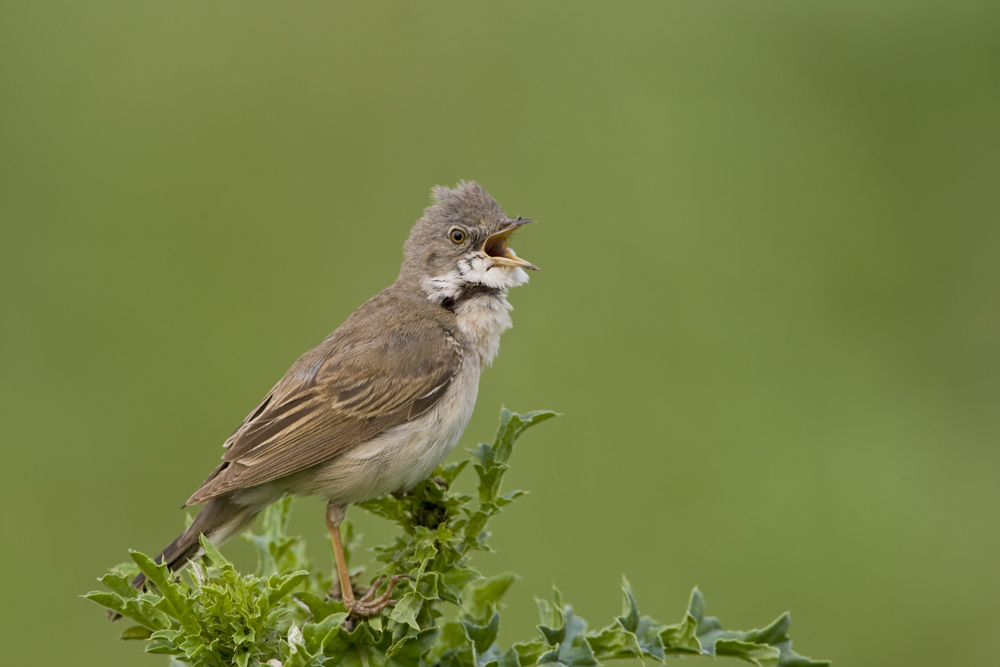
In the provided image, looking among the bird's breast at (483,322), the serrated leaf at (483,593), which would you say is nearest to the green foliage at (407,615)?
the serrated leaf at (483,593)

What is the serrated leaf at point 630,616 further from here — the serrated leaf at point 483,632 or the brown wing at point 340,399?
the brown wing at point 340,399

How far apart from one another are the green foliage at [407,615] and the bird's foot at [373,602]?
0.03 metres

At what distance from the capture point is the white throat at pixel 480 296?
4.77m

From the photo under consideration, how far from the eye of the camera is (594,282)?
7730 mm

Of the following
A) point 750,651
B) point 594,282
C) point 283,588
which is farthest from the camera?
point 594,282

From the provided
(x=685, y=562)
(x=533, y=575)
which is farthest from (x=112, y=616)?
(x=685, y=562)

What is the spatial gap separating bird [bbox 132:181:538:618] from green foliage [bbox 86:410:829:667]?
16 cm

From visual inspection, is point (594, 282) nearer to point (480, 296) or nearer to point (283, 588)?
point (480, 296)

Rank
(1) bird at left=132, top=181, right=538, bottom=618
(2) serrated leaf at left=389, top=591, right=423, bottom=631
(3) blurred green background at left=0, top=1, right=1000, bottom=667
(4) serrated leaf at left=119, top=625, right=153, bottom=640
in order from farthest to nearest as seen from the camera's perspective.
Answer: (3) blurred green background at left=0, top=1, right=1000, bottom=667, (1) bird at left=132, top=181, right=538, bottom=618, (4) serrated leaf at left=119, top=625, right=153, bottom=640, (2) serrated leaf at left=389, top=591, right=423, bottom=631

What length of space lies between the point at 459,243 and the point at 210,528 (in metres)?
1.79

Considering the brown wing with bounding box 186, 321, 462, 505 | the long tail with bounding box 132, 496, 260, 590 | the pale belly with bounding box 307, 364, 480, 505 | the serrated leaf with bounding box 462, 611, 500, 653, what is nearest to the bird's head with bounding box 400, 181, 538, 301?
the brown wing with bounding box 186, 321, 462, 505

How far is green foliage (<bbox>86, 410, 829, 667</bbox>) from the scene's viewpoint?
111 inches

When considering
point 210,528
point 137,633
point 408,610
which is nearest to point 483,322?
point 210,528

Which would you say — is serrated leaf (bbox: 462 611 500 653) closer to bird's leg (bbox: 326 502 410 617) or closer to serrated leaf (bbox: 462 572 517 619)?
bird's leg (bbox: 326 502 410 617)
